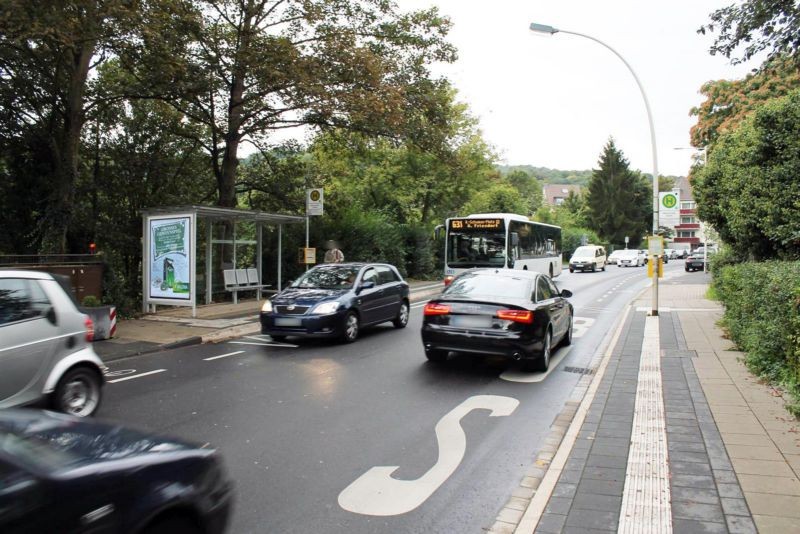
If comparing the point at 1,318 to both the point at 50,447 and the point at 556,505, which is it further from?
the point at 556,505

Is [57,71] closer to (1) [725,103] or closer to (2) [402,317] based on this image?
(2) [402,317]

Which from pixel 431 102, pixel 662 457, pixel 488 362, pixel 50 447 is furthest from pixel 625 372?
pixel 431 102

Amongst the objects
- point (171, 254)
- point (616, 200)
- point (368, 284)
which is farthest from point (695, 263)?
point (171, 254)

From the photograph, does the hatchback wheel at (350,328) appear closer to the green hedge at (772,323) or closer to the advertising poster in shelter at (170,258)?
the advertising poster in shelter at (170,258)

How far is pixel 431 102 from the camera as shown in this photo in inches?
768

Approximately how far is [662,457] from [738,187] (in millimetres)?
9683

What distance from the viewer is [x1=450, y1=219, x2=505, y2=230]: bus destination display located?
68.7 feet

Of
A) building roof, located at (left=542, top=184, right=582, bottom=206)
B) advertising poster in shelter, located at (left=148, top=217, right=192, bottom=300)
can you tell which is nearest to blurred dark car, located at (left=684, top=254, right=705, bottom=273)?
advertising poster in shelter, located at (left=148, top=217, right=192, bottom=300)

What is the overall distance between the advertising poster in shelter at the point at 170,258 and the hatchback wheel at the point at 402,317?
16.4 feet

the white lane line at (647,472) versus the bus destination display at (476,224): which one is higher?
the bus destination display at (476,224)

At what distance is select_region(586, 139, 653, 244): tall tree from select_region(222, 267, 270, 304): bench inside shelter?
67.9 meters

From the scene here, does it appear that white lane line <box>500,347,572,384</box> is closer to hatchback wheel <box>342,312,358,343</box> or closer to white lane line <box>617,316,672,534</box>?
white lane line <box>617,316,672,534</box>

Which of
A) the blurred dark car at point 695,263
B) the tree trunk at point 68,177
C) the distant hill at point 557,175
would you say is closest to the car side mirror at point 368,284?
the tree trunk at point 68,177

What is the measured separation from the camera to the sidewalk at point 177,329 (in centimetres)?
1030
